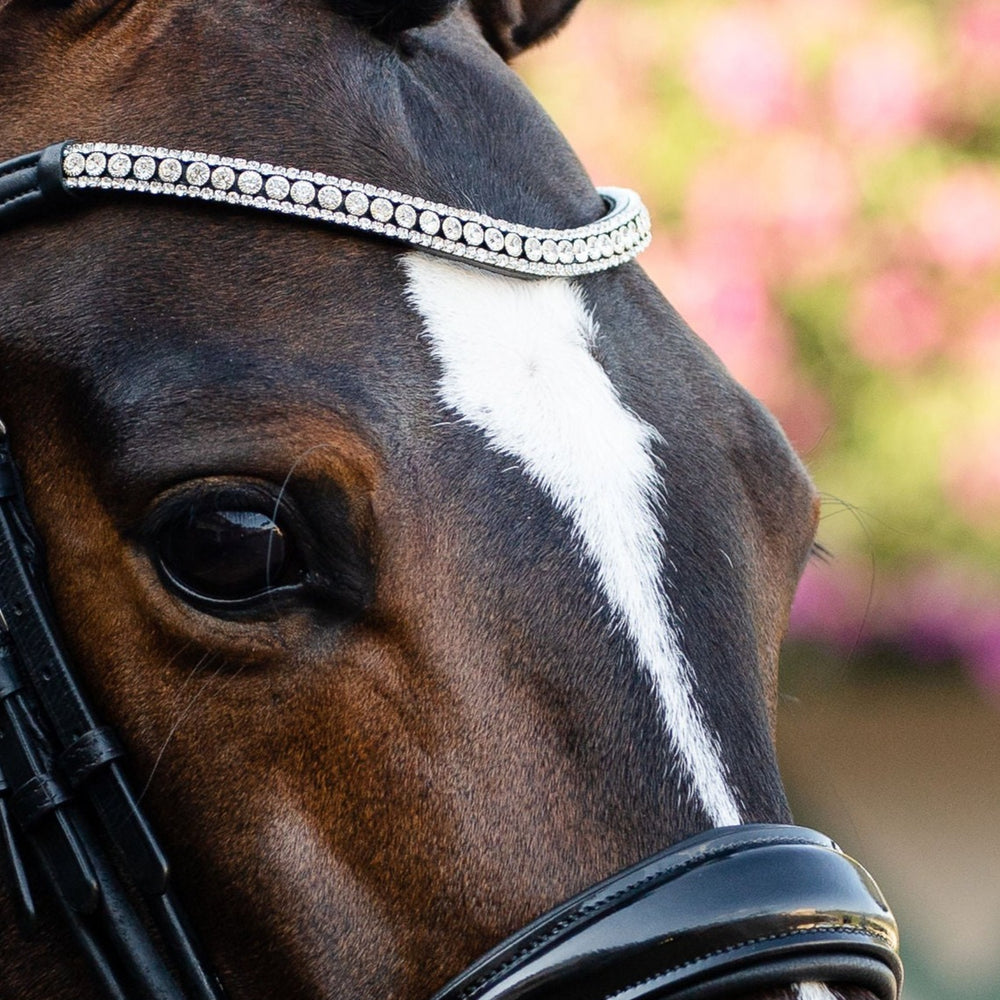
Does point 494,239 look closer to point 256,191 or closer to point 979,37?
point 256,191

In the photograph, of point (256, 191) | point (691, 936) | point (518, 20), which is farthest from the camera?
point (518, 20)

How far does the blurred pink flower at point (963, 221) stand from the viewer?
5430 mm

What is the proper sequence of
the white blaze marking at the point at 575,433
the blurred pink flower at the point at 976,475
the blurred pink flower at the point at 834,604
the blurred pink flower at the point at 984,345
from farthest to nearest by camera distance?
the blurred pink flower at the point at 834,604 < the blurred pink flower at the point at 984,345 < the blurred pink flower at the point at 976,475 < the white blaze marking at the point at 575,433

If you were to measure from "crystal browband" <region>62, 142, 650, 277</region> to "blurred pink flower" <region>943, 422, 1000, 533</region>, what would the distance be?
4.00 m

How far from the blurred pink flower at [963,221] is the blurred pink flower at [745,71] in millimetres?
659

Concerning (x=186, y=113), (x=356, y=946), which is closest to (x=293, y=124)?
(x=186, y=113)

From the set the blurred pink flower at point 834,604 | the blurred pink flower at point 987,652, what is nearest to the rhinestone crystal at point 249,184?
the blurred pink flower at point 834,604

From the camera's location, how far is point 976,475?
5.36 metres

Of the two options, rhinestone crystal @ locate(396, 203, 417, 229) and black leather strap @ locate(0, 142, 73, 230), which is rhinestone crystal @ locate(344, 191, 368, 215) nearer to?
rhinestone crystal @ locate(396, 203, 417, 229)

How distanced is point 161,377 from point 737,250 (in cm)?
426

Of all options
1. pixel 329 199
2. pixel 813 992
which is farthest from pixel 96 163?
pixel 813 992

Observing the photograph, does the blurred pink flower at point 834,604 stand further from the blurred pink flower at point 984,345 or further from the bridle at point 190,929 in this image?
the bridle at point 190,929

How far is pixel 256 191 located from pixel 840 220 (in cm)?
423

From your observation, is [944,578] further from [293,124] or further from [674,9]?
[293,124]
